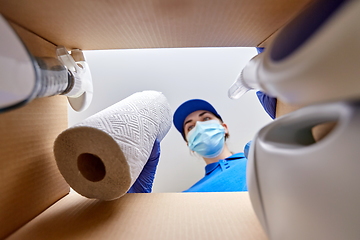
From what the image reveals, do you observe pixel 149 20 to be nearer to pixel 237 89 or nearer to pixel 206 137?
pixel 237 89

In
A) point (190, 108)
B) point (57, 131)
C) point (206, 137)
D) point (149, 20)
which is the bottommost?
point (206, 137)

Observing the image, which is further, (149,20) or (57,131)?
(57,131)

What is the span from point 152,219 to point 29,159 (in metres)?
0.24

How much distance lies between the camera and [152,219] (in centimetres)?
36

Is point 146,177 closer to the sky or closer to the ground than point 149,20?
closer to the ground

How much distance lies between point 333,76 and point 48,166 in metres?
0.49

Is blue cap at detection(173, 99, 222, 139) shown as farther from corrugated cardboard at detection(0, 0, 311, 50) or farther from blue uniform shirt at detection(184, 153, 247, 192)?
corrugated cardboard at detection(0, 0, 311, 50)

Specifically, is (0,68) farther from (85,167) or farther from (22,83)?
(85,167)

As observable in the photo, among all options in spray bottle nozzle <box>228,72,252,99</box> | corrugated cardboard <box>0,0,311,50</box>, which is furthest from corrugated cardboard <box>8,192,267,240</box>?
corrugated cardboard <box>0,0,311,50</box>

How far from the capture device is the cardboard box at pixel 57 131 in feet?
1.05

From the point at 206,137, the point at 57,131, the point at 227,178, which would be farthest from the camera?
the point at 206,137

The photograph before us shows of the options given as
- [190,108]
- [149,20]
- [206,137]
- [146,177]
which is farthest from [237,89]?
[190,108]

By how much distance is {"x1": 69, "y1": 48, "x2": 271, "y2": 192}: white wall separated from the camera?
1.17m

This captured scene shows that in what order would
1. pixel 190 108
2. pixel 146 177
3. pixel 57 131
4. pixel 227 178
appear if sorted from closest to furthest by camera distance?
pixel 57 131 → pixel 146 177 → pixel 227 178 → pixel 190 108
